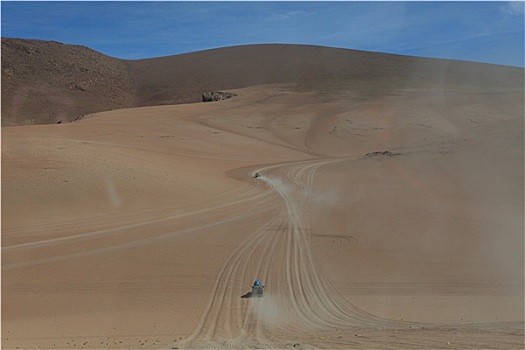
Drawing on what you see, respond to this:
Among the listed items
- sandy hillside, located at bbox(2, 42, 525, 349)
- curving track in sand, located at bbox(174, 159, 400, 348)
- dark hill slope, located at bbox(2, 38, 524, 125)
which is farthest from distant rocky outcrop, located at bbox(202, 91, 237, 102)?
curving track in sand, located at bbox(174, 159, 400, 348)


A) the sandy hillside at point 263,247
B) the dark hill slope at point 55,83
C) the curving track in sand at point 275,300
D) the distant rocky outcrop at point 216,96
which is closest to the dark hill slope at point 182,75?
the dark hill slope at point 55,83

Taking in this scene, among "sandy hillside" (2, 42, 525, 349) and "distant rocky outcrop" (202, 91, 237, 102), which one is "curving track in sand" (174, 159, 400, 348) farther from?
"distant rocky outcrop" (202, 91, 237, 102)

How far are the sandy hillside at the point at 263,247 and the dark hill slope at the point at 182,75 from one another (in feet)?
93.7

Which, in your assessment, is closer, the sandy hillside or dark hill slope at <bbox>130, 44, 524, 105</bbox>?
the sandy hillside

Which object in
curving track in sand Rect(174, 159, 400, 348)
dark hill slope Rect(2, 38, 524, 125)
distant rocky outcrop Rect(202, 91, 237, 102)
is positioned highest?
dark hill slope Rect(2, 38, 524, 125)

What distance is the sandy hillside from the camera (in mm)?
8195

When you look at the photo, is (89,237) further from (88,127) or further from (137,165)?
(88,127)

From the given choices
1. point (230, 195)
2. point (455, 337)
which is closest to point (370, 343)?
point (455, 337)

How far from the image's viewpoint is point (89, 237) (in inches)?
501

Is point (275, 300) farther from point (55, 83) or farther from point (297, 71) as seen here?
point (55, 83)

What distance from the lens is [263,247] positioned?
12570 mm

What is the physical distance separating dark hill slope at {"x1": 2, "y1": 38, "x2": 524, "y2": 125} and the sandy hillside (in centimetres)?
2856

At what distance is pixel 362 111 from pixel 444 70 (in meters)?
30.1

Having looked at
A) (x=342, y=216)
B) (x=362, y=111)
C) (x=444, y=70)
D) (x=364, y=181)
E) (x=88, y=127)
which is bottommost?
(x=342, y=216)
